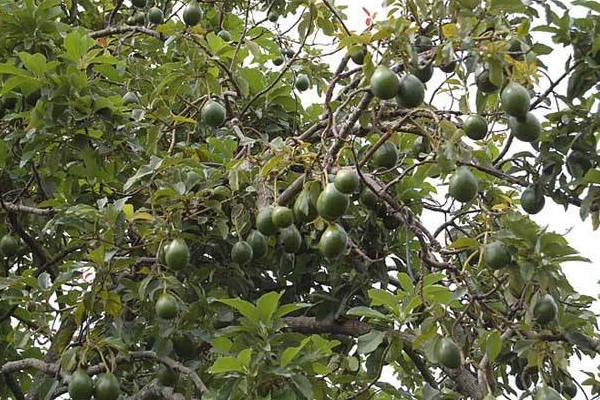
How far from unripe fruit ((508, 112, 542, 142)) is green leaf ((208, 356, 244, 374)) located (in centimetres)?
94

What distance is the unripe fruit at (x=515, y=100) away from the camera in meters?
2.00

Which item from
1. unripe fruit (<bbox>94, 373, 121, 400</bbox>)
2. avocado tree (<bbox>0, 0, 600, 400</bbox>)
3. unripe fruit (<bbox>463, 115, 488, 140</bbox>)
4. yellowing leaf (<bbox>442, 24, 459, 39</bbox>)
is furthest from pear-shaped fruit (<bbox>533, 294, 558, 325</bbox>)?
unripe fruit (<bbox>94, 373, 121, 400</bbox>)

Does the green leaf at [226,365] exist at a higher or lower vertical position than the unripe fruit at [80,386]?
lower

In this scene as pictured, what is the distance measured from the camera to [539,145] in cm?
242

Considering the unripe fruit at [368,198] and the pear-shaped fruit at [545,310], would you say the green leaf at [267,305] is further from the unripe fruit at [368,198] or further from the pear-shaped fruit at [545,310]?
the pear-shaped fruit at [545,310]

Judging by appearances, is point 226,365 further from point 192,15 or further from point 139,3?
point 139,3

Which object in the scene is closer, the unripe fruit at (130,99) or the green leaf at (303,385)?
the green leaf at (303,385)

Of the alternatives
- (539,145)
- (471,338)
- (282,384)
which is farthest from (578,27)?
(282,384)

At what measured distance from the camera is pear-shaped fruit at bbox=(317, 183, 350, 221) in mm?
2090

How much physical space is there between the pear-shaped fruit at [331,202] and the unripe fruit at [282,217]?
0.21m

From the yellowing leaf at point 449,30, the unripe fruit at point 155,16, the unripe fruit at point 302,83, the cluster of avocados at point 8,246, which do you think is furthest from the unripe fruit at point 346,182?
the unripe fruit at point 155,16

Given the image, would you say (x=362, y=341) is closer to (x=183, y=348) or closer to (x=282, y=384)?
(x=282, y=384)

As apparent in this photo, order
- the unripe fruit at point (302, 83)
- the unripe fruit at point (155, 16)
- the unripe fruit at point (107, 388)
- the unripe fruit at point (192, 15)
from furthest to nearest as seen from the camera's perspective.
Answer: the unripe fruit at point (155, 16) < the unripe fruit at point (302, 83) < the unripe fruit at point (192, 15) < the unripe fruit at point (107, 388)

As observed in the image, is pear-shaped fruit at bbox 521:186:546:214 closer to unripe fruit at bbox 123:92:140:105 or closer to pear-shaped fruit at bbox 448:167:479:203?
pear-shaped fruit at bbox 448:167:479:203
